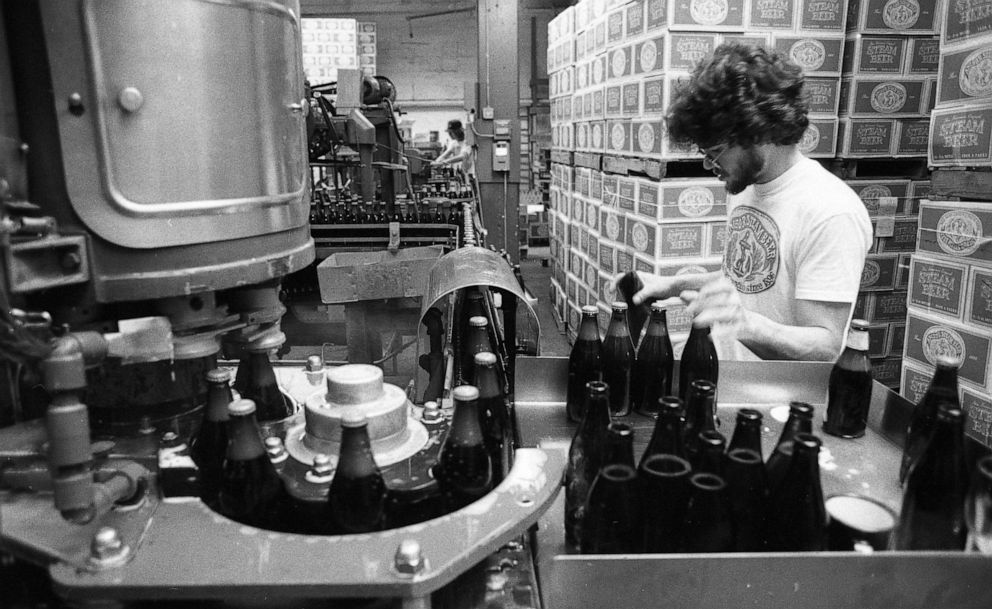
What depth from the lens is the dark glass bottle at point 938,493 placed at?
1170 millimetres

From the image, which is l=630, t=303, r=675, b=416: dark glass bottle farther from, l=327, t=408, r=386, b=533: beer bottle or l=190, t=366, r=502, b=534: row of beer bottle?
l=327, t=408, r=386, b=533: beer bottle

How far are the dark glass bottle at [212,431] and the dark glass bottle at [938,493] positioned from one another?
3.76ft

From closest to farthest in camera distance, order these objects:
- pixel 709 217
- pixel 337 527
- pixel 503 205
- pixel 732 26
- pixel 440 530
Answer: pixel 440 530
pixel 337 527
pixel 732 26
pixel 709 217
pixel 503 205

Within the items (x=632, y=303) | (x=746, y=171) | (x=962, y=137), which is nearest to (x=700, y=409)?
(x=632, y=303)

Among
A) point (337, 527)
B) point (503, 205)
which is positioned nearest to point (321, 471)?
point (337, 527)

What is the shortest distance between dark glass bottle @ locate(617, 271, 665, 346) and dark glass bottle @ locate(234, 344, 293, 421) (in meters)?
1.14

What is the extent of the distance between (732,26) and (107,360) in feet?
11.7

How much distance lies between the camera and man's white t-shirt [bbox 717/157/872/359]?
2.02 m

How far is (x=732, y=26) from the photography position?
3617 millimetres

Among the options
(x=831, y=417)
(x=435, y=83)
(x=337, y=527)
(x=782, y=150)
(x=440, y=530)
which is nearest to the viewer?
(x=440, y=530)

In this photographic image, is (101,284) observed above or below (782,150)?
below

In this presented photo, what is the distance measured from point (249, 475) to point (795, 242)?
5.80 ft

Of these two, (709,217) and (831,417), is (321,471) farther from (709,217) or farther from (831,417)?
(709,217)

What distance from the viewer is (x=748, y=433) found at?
119 cm
